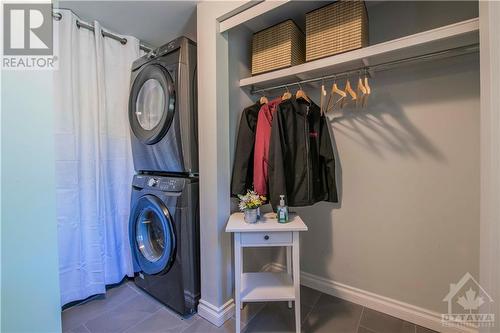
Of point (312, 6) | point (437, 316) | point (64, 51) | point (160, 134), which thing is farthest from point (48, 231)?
point (437, 316)

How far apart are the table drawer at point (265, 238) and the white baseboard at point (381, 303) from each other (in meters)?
0.80

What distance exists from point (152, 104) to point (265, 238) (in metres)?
1.32

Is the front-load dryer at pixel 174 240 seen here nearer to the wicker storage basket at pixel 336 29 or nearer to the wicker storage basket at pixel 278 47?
the wicker storage basket at pixel 278 47

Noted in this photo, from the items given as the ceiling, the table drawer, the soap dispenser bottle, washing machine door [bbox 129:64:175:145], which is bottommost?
the table drawer

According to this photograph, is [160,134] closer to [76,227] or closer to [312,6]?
[76,227]

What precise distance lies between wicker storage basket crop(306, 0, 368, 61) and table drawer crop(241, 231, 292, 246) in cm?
110

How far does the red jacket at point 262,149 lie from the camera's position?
155 cm

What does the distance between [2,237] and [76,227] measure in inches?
52.2

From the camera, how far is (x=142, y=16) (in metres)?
1.68

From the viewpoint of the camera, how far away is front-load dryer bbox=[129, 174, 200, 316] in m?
1.56

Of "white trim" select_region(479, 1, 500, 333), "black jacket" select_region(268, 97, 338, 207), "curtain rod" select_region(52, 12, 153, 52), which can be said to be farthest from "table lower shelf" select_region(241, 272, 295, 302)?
"curtain rod" select_region(52, 12, 153, 52)

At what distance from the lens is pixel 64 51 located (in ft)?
5.29

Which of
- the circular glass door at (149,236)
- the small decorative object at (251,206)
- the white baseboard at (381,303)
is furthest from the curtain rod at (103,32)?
the white baseboard at (381,303)

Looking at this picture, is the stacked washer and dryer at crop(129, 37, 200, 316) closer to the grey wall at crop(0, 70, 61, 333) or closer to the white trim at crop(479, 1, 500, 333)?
the grey wall at crop(0, 70, 61, 333)
